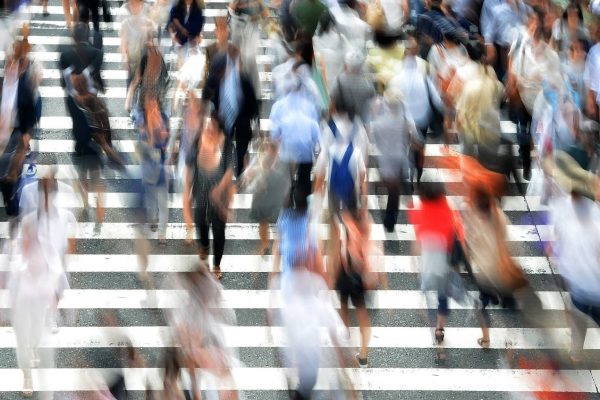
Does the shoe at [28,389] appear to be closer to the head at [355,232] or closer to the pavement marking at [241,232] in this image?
the pavement marking at [241,232]

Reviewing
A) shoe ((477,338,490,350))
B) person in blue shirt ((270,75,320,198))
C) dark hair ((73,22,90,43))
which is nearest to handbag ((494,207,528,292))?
shoe ((477,338,490,350))

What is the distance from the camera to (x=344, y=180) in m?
9.27

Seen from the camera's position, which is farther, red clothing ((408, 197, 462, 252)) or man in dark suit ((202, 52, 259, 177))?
man in dark suit ((202, 52, 259, 177))

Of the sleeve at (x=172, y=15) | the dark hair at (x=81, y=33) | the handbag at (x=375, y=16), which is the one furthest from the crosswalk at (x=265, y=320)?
the sleeve at (x=172, y=15)

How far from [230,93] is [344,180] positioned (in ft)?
6.85

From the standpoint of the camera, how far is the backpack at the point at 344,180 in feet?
30.4

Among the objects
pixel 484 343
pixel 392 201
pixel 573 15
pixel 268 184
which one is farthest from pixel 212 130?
pixel 573 15

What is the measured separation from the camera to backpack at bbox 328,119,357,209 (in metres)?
9.26

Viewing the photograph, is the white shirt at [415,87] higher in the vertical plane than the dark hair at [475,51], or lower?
lower

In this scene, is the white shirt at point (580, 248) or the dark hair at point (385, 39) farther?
the dark hair at point (385, 39)

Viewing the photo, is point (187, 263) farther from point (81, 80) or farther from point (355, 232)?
point (355, 232)

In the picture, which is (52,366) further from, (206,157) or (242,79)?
(242,79)

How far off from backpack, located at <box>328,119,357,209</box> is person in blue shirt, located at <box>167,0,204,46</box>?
4068 mm

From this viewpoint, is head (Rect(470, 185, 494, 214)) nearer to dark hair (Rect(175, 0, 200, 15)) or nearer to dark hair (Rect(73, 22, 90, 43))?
dark hair (Rect(73, 22, 90, 43))
